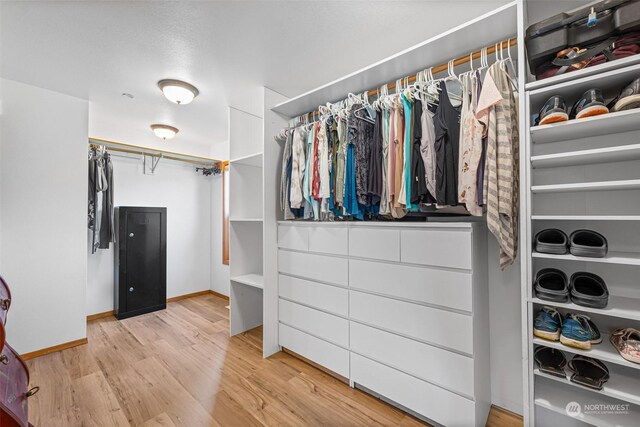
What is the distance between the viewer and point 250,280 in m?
2.65

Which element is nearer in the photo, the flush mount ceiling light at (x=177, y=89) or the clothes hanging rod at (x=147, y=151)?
the flush mount ceiling light at (x=177, y=89)

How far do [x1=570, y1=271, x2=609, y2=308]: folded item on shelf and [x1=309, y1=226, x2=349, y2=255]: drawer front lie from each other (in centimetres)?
118

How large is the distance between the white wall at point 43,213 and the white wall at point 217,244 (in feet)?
5.54

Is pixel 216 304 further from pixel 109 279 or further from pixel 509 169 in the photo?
pixel 509 169

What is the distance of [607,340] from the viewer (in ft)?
3.99

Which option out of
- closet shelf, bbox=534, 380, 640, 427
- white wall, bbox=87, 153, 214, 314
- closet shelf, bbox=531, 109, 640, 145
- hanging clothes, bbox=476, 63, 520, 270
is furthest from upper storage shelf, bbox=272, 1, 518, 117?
white wall, bbox=87, 153, 214, 314

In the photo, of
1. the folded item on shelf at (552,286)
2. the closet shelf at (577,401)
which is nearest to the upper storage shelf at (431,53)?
the folded item on shelf at (552,286)

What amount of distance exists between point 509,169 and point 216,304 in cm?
378

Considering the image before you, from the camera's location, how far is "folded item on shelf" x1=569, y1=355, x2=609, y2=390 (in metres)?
1.11

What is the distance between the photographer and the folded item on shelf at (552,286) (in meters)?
1.15

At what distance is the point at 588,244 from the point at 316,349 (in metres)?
1.76

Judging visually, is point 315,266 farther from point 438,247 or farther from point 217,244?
point 217,244

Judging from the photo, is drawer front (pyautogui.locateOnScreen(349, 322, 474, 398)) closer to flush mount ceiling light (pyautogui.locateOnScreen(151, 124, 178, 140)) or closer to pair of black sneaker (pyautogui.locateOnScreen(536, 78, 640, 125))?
pair of black sneaker (pyautogui.locateOnScreen(536, 78, 640, 125))

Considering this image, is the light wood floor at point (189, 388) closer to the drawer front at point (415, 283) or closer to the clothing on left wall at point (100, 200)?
the drawer front at point (415, 283)
